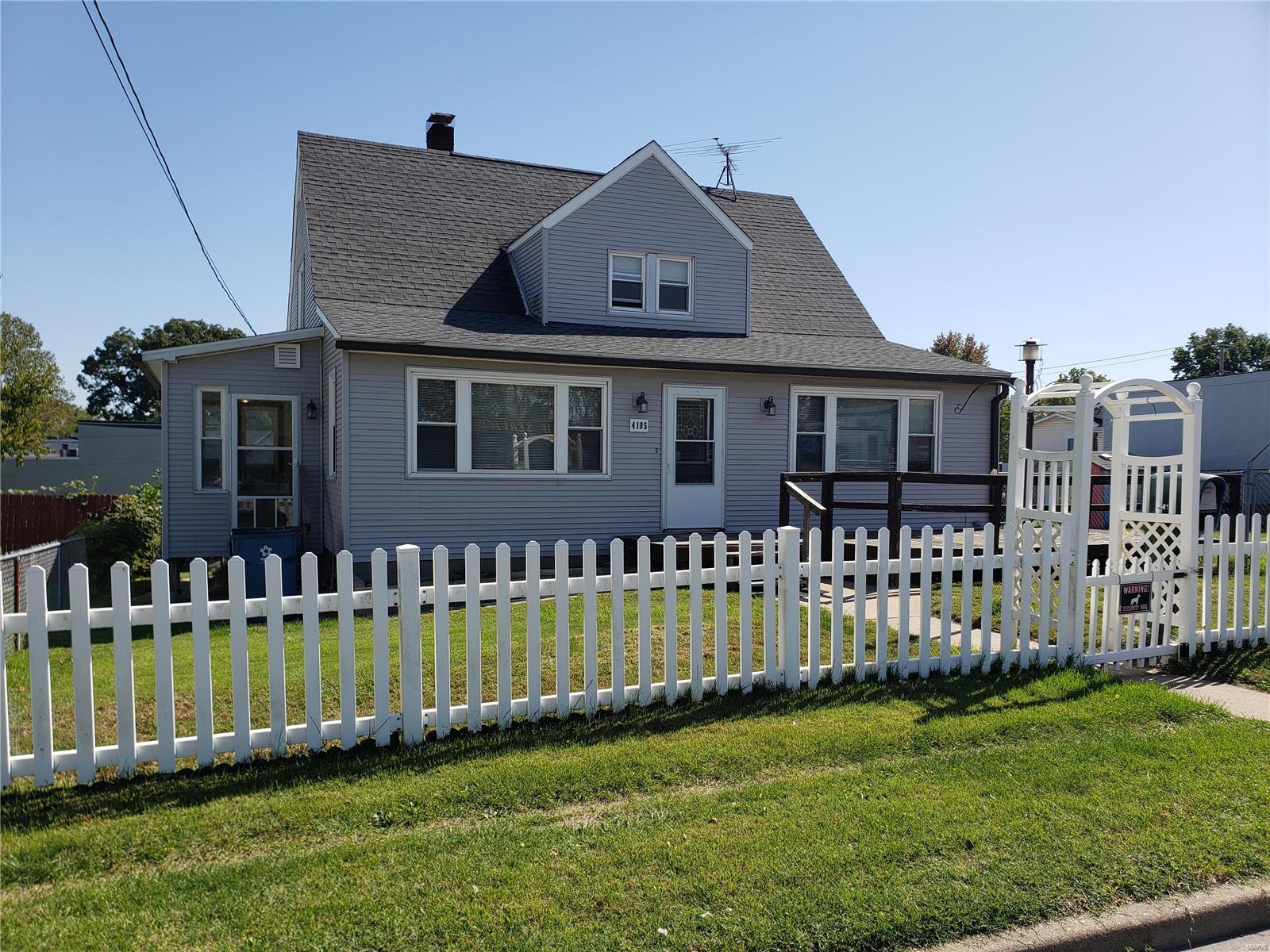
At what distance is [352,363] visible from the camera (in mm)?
11977

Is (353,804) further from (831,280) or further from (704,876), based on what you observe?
(831,280)

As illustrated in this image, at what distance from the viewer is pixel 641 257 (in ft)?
50.4

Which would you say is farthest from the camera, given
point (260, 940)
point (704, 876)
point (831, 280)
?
point (831, 280)

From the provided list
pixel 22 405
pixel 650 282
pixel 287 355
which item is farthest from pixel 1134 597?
pixel 22 405

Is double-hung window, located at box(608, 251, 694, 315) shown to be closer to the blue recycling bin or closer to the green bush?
the blue recycling bin

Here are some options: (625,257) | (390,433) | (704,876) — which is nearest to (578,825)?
(704,876)

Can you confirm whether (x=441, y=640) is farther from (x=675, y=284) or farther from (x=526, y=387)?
(x=675, y=284)

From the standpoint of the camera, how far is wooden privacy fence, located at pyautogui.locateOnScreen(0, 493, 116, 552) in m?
17.2

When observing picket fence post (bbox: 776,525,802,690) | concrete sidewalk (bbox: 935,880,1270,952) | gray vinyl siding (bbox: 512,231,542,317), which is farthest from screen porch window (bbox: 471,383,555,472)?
concrete sidewalk (bbox: 935,880,1270,952)

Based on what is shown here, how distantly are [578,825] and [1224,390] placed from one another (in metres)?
30.2

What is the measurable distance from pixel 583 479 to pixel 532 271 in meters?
4.02

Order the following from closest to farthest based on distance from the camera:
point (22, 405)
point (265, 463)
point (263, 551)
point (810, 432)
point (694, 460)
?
1. point (263, 551)
2. point (265, 463)
3. point (694, 460)
4. point (810, 432)
5. point (22, 405)

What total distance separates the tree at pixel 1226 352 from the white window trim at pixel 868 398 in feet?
210

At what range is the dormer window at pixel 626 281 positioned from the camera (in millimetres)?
15164
